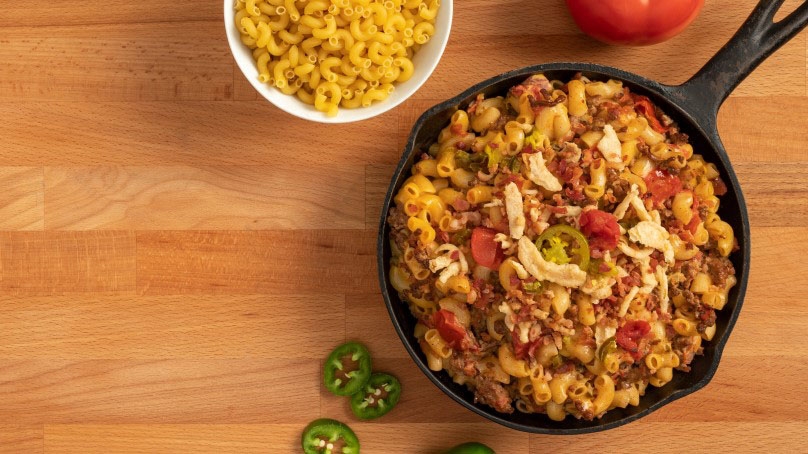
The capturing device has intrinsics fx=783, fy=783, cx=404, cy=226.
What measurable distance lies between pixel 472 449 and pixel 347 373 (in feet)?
1.51

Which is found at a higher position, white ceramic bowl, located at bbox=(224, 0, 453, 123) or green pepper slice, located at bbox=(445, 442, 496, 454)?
white ceramic bowl, located at bbox=(224, 0, 453, 123)

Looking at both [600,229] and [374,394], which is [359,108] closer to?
[600,229]

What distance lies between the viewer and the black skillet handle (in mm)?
2133

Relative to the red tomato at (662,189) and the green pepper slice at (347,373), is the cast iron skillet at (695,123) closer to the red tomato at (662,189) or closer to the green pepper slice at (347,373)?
the red tomato at (662,189)

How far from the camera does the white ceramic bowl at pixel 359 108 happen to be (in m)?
2.24

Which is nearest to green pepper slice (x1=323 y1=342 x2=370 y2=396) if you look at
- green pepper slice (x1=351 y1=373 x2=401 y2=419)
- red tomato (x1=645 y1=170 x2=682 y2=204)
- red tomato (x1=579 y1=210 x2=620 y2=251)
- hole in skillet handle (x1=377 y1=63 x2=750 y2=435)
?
green pepper slice (x1=351 y1=373 x2=401 y2=419)

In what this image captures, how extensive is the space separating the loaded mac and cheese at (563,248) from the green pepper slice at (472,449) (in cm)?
25

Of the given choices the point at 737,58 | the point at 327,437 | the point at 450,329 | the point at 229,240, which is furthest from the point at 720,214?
the point at 229,240

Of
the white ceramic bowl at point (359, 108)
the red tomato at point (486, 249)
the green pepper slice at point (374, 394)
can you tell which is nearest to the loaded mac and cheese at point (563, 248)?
the red tomato at point (486, 249)

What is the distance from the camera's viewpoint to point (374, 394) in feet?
8.29

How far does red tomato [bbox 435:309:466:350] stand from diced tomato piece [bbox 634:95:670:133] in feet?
2.55

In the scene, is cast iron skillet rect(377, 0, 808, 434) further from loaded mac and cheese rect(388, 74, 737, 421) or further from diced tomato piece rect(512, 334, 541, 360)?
diced tomato piece rect(512, 334, 541, 360)

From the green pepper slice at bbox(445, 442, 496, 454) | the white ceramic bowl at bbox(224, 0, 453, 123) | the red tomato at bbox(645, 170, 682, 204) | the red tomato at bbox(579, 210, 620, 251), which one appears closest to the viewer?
the red tomato at bbox(579, 210, 620, 251)

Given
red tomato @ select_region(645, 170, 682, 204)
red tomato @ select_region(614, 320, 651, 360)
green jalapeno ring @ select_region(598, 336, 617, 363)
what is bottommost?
green jalapeno ring @ select_region(598, 336, 617, 363)
